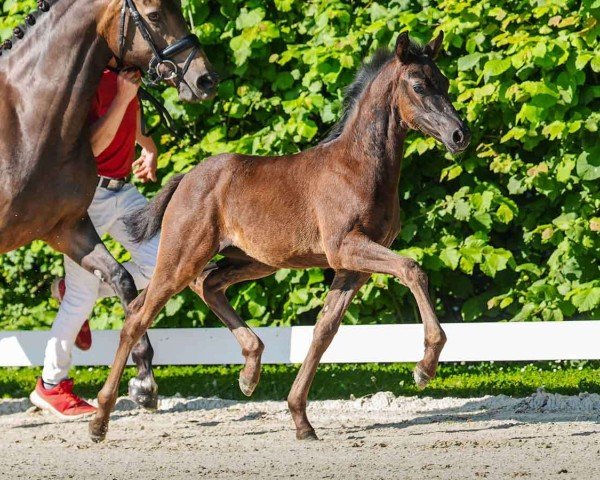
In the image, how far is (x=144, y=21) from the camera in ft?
17.6

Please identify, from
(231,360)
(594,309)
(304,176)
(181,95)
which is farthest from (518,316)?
(181,95)

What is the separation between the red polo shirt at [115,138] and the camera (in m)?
6.00

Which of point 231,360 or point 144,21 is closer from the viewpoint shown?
point 144,21

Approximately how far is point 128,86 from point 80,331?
1610 millimetres

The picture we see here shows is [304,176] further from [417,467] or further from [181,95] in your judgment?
[417,467]

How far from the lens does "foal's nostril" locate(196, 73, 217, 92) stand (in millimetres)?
5312

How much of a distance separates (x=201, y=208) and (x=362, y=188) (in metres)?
0.88

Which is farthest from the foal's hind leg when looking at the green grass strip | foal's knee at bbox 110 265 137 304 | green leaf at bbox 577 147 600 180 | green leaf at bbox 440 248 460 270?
green leaf at bbox 577 147 600 180

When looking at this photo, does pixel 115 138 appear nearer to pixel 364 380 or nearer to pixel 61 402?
pixel 61 402

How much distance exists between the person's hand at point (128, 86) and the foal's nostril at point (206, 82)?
628mm

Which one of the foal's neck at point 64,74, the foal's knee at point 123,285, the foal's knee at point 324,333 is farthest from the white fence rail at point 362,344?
the foal's neck at point 64,74

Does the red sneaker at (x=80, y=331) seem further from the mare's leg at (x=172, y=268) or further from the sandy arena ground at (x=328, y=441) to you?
the mare's leg at (x=172, y=268)

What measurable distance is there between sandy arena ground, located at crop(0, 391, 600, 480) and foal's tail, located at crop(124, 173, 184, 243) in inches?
40.3

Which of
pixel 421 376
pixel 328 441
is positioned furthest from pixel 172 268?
pixel 421 376
